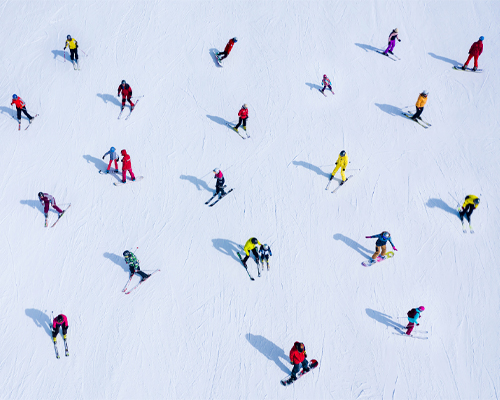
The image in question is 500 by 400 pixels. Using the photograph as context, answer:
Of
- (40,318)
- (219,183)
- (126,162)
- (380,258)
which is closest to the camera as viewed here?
(40,318)

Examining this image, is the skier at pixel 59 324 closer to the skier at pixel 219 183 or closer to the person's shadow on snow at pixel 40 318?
the person's shadow on snow at pixel 40 318

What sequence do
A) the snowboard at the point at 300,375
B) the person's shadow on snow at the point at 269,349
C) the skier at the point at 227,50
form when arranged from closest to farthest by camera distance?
the snowboard at the point at 300,375 → the person's shadow on snow at the point at 269,349 → the skier at the point at 227,50

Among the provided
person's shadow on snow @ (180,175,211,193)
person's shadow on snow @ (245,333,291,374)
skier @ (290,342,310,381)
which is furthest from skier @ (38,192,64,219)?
skier @ (290,342,310,381)

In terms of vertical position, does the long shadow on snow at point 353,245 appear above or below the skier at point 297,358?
above

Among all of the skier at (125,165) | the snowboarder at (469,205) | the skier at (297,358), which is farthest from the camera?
the skier at (125,165)

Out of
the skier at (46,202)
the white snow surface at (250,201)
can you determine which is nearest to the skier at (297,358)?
the white snow surface at (250,201)

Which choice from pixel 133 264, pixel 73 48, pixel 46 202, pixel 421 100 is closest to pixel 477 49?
pixel 421 100

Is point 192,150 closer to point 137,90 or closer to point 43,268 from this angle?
point 137,90

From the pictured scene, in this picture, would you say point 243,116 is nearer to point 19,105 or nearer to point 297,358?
point 19,105
